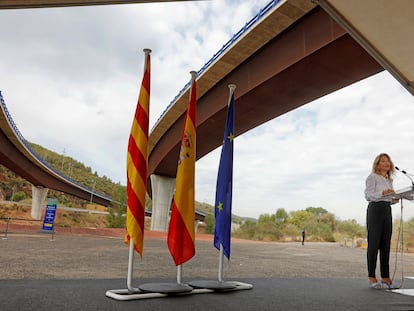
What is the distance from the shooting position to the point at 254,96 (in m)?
11.8

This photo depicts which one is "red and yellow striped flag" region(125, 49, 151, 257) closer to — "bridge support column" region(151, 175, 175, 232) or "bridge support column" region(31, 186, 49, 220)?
"bridge support column" region(151, 175, 175, 232)

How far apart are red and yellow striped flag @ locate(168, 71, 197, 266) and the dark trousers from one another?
291 centimetres

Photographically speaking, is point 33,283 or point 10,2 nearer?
point 10,2

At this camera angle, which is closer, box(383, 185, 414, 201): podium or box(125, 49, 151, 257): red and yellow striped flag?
box(125, 49, 151, 257): red and yellow striped flag

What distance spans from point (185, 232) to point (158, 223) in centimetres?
2600

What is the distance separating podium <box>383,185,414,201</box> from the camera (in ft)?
15.0

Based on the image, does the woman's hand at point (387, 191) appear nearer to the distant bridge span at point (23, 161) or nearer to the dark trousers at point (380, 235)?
the dark trousers at point (380, 235)

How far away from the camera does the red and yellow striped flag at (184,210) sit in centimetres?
441

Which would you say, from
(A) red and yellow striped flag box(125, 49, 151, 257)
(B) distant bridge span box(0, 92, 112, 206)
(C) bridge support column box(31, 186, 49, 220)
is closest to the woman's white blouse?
(A) red and yellow striped flag box(125, 49, 151, 257)

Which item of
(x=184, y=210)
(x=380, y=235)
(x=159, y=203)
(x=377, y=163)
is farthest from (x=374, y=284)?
(x=159, y=203)

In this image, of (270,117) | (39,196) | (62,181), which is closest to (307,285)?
(270,117)

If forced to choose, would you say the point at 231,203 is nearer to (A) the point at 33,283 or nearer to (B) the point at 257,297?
(B) the point at 257,297

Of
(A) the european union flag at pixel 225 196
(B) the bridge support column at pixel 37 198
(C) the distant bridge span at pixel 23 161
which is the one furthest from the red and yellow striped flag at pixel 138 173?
(B) the bridge support column at pixel 37 198

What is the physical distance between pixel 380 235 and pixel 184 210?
319 centimetres
